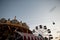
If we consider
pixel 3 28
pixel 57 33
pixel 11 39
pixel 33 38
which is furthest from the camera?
pixel 57 33

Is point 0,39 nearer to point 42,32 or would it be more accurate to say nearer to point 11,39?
point 11,39

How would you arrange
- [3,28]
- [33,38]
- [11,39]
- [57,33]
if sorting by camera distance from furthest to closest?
[57,33] → [33,38] → [3,28] → [11,39]

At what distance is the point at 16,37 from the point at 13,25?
1.59ft

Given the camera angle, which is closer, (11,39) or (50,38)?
(11,39)

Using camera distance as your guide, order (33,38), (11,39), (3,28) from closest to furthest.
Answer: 1. (11,39)
2. (3,28)
3. (33,38)

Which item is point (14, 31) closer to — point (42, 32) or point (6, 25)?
point (6, 25)

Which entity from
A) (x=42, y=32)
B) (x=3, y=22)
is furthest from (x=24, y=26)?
(x=42, y=32)

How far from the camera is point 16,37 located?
422 centimetres

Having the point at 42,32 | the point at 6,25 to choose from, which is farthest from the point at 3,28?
the point at 42,32

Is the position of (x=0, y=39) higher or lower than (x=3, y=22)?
lower

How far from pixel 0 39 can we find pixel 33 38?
1.12 m

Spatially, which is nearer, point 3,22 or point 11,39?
point 11,39

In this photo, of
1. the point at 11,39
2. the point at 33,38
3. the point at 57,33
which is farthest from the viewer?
the point at 57,33

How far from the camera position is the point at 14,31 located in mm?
4277
